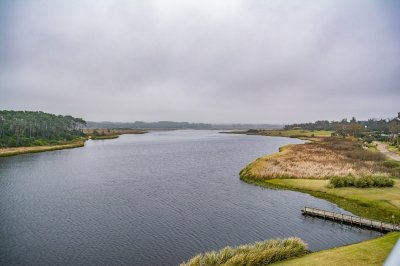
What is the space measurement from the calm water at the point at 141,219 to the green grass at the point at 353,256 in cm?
429

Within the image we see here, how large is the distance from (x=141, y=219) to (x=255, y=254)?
18.8 metres

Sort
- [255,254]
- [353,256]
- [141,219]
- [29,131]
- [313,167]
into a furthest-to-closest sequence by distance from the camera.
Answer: [29,131], [313,167], [141,219], [255,254], [353,256]

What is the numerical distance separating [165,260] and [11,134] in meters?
145

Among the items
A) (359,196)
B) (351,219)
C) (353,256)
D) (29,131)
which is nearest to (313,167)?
(359,196)

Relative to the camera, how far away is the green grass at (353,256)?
2412cm

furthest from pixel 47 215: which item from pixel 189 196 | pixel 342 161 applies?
pixel 342 161

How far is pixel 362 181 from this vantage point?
51688mm

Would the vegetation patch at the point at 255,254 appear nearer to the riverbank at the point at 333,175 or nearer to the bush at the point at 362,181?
the riverbank at the point at 333,175

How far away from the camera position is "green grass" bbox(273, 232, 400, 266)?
2412 cm

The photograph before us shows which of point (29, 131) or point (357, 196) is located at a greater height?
point (29, 131)

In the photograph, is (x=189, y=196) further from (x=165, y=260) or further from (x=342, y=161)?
(x=342, y=161)

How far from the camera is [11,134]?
147 meters

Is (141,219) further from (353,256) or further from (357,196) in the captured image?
(357,196)

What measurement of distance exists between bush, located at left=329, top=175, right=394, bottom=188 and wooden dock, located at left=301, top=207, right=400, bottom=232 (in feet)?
47.1
